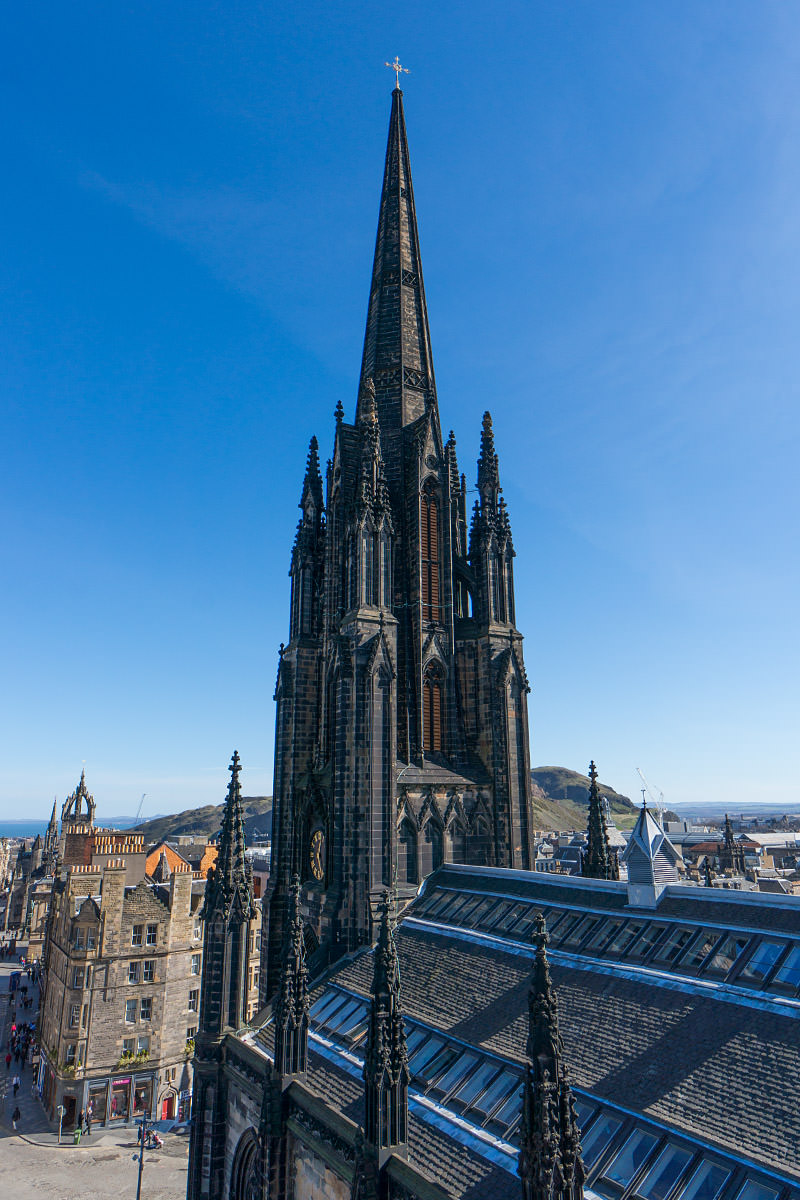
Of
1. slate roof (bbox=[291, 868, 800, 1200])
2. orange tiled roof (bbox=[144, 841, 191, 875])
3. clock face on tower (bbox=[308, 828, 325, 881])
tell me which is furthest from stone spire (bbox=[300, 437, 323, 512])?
orange tiled roof (bbox=[144, 841, 191, 875])

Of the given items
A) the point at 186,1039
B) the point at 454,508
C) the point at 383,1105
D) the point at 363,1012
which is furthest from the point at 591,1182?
the point at 186,1039

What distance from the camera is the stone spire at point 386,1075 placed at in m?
14.7

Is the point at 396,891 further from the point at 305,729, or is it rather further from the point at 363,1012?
the point at 305,729

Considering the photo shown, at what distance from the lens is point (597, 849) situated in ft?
95.2

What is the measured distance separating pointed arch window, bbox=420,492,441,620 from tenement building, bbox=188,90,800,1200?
0.39ft

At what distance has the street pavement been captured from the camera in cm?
3344

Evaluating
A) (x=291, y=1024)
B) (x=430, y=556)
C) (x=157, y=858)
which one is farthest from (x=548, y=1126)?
(x=157, y=858)

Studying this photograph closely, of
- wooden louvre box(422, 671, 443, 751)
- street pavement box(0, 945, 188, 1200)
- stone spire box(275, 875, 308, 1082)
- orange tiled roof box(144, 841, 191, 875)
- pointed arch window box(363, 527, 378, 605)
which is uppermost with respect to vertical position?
pointed arch window box(363, 527, 378, 605)

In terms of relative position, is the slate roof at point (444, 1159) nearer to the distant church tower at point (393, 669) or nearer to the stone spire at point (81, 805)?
the distant church tower at point (393, 669)

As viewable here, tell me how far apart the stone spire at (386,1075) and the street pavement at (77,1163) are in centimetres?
2528

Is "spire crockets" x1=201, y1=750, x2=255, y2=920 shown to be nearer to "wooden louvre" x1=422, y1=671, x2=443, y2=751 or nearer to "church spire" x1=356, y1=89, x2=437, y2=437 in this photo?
"wooden louvre" x1=422, y1=671, x2=443, y2=751

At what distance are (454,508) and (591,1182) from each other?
26.7m

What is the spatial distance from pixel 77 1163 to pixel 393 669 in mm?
30419

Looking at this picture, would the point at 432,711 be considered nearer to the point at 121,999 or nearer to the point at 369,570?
the point at 369,570
